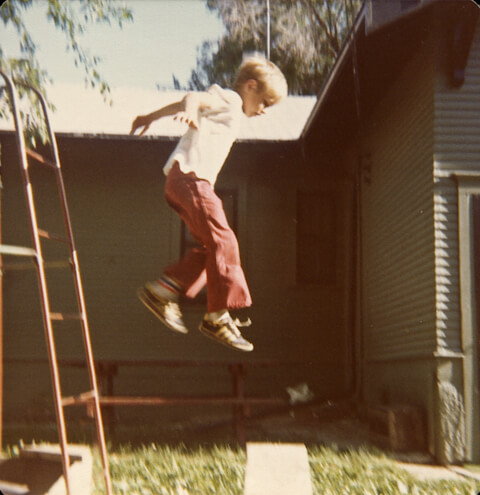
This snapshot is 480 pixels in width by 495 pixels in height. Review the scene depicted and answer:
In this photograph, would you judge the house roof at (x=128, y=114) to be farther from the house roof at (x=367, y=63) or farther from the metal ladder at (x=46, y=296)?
the metal ladder at (x=46, y=296)

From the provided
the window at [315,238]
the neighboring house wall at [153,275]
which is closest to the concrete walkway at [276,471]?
the neighboring house wall at [153,275]

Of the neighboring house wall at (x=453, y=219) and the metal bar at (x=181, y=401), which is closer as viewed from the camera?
the metal bar at (x=181, y=401)

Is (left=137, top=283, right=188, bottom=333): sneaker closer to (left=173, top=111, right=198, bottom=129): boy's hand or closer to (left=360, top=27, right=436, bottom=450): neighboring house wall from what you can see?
(left=173, top=111, right=198, bottom=129): boy's hand

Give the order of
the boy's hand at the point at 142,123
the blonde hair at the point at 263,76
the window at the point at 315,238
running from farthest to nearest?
1. the window at the point at 315,238
2. the boy's hand at the point at 142,123
3. the blonde hair at the point at 263,76

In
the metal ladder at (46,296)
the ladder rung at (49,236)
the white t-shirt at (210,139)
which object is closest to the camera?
the metal ladder at (46,296)

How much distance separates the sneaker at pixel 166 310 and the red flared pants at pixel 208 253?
0.12 metres

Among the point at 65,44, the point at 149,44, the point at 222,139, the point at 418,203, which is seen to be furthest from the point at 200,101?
the point at 418,203

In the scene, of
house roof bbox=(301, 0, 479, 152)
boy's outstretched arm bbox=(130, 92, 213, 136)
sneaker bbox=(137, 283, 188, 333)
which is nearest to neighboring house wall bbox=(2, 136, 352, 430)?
sneaker bbox=(137, 283, 188, 333)

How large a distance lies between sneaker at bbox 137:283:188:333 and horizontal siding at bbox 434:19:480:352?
97.4 inches

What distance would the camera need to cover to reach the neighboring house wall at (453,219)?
5855 mm

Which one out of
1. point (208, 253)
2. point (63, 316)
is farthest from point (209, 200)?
point (63, 316)

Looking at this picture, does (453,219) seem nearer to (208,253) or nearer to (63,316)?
(208,253)

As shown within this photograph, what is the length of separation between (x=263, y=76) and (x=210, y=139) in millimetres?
504

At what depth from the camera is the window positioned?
5.39 m
